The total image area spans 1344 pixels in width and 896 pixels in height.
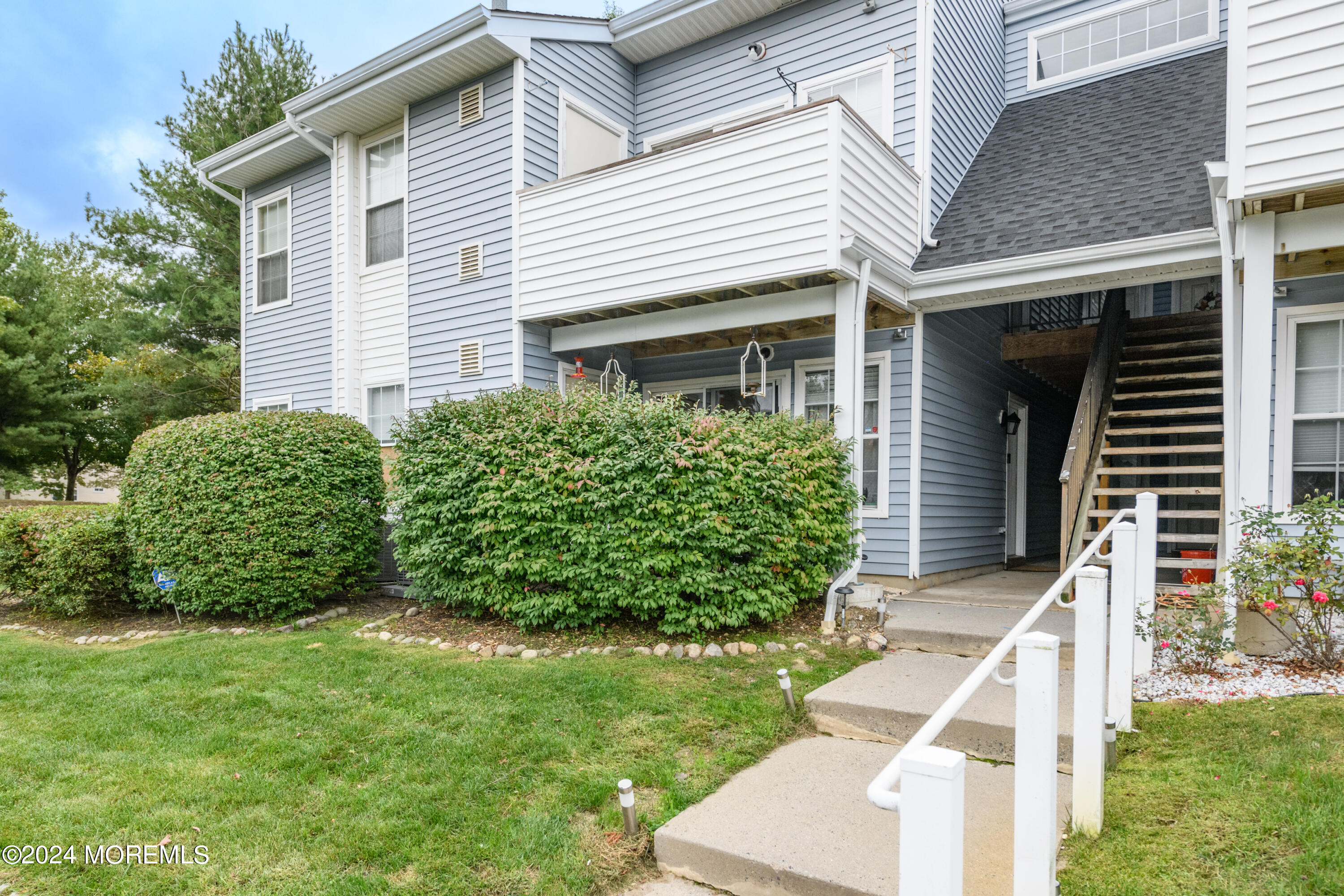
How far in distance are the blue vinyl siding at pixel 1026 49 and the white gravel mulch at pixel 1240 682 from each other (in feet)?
23.8

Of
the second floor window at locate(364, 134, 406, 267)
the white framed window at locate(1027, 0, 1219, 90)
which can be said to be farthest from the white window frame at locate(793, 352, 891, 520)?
the second floor window at locate(364, 134, 406, 267)

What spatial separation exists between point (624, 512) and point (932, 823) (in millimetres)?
4103

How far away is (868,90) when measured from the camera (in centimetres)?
769

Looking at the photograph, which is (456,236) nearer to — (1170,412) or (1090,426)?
(1090,426)

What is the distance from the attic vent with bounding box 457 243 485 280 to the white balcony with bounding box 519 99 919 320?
60 cm

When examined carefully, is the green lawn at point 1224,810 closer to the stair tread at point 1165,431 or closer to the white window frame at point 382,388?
the stair tread at point 1165,431

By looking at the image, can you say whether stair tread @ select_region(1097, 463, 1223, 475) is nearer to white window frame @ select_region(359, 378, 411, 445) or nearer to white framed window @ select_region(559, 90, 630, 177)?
white framed window @ select_region(559, 90, 630, 177)

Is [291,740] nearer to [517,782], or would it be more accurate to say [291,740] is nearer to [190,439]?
[517,782]

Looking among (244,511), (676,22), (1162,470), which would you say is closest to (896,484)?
(1162,470)

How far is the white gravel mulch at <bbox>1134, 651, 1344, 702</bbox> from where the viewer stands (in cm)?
382

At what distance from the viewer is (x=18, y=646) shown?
20.0ft

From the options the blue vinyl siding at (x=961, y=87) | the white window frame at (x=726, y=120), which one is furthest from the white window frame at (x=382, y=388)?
the blue vinyl siding at (x=961, y=87)

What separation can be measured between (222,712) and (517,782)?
199 cm

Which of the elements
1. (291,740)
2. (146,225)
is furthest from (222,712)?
(146,225)
